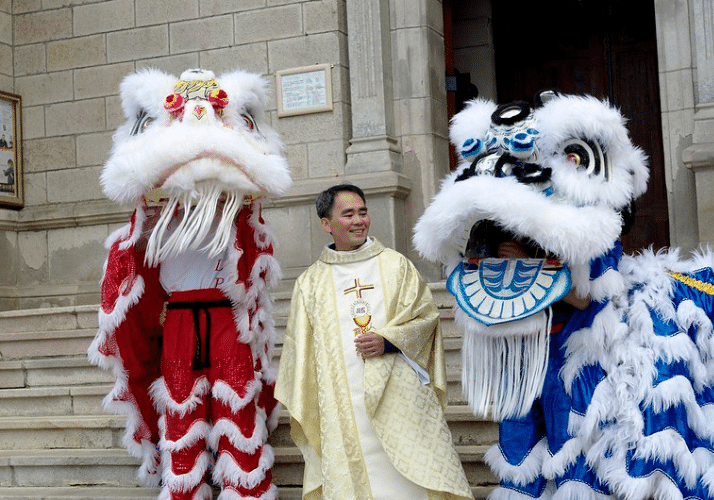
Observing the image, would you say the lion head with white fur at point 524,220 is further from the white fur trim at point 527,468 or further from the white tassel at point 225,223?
the white tassel at point 225,223

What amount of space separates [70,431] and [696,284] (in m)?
3.52

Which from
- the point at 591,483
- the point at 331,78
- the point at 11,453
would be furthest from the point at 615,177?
the point at 331,78

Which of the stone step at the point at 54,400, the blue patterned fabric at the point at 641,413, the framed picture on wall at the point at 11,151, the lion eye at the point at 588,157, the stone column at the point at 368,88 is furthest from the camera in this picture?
the framed picture on wall at the point at 11,151

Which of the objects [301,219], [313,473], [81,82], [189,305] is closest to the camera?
[313,473]

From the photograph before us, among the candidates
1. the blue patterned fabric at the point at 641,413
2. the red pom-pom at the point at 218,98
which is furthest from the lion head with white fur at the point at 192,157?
the blue patterned fabric at the point at 641,413

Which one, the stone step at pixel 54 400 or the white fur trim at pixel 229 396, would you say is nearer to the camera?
the white fur trim at pixel 229 396

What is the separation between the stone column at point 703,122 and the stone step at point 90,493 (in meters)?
2.91

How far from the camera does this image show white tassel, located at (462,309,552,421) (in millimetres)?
3783

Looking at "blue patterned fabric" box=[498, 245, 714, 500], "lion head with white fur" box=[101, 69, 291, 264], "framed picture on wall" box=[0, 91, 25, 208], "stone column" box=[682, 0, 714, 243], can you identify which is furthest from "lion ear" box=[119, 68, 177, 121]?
"framed picture on wall" box=[0, 91, 25, 208]

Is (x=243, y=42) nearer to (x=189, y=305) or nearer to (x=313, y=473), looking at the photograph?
(x=189, y=305)

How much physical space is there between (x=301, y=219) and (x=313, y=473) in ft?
11.9

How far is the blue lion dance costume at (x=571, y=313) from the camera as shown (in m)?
3.56

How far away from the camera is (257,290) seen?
15.5ft

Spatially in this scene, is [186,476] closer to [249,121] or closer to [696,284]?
[249,121]
